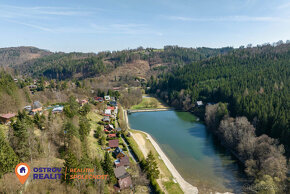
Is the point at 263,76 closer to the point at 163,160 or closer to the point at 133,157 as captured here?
the point at 163,160

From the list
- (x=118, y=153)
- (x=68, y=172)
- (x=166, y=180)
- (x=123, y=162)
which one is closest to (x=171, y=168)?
(x=166, y=180)

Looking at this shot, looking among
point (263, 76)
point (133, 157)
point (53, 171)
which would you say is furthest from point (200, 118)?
point (53, 171)

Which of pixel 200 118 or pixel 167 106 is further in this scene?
pixel 167 106

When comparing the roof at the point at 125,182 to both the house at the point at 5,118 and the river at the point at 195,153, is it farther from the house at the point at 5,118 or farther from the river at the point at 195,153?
the house at the point at 5,118

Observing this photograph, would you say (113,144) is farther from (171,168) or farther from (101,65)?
(101,65)

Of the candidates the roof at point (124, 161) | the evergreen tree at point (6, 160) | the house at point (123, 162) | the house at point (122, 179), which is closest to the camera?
the evergreen tree at point (6, 160)

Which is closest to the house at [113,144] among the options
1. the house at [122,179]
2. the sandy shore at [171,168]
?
the sandy shore at [171,168]
